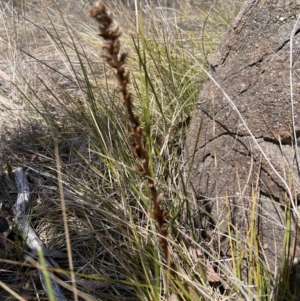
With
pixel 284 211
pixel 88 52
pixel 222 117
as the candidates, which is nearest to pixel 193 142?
pixel 222 117

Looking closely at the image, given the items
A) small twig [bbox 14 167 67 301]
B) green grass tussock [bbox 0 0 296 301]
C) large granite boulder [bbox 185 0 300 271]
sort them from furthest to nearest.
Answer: small twig [bbox 14 167 67 301] → large granite boulder [bbox 185 0 300 271] → green grass tussock [bbox 0 0 296 301]

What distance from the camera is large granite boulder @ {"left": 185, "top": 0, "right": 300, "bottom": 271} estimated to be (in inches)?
59.1

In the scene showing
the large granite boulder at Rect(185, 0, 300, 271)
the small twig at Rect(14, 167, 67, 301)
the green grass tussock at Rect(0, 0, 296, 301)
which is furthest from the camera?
the small twig at Rect(14, 167, 67, 301)

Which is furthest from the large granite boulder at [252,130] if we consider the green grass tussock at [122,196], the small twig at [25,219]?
the small twig at [25,219]

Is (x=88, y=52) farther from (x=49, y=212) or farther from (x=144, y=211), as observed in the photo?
(x=144, y=211)

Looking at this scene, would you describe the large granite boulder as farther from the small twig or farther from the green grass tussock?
the small twig

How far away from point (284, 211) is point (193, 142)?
468mm

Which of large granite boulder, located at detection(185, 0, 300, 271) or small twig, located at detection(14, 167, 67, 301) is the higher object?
large granite boulder, located at detection(185, 0, 300, 271)

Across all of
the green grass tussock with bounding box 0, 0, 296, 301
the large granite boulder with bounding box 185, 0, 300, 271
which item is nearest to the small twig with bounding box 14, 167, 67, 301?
the green grass tussock with bounding box 0, 0, 296, 301

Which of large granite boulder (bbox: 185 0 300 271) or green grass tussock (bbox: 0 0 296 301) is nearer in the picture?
green grass tussock (bbox: 0 0 296 301)

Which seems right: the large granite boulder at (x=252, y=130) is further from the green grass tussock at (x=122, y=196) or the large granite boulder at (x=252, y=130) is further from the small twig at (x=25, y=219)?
the small twig at (x=25, y=219)

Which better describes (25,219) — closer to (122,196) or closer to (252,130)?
(122,196)

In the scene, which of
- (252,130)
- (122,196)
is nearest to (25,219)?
(122,196)

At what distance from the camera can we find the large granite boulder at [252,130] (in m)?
1.50
